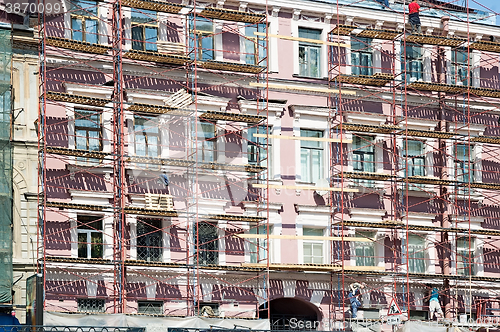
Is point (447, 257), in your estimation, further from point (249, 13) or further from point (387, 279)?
point (249, 13)

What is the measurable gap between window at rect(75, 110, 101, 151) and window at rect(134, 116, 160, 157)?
1.45 metres

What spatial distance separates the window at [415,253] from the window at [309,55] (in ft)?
25.5

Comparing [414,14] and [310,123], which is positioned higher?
[414,14]

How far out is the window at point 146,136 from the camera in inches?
1582

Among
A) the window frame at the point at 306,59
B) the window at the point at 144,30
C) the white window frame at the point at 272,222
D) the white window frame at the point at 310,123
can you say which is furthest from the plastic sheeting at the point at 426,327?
the window at the point at 144,30

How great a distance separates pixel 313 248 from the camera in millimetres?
42125

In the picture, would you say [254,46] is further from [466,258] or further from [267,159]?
[466,258]

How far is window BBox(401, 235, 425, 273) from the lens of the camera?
43312 mm

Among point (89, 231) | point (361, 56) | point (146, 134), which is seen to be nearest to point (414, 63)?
point (361, 56)

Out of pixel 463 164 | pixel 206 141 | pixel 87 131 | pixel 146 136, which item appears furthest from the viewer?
pixel 463 164

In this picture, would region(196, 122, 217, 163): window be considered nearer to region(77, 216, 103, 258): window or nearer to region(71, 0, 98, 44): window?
region(77, 216, 103, 258): window

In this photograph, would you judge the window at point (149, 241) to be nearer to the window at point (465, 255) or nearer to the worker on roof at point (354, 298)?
the worker on roof at point (354, 298)

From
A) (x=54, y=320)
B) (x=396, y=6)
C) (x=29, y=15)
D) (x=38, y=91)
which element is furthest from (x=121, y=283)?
(x=396, y=6)

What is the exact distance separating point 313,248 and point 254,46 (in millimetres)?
8421
